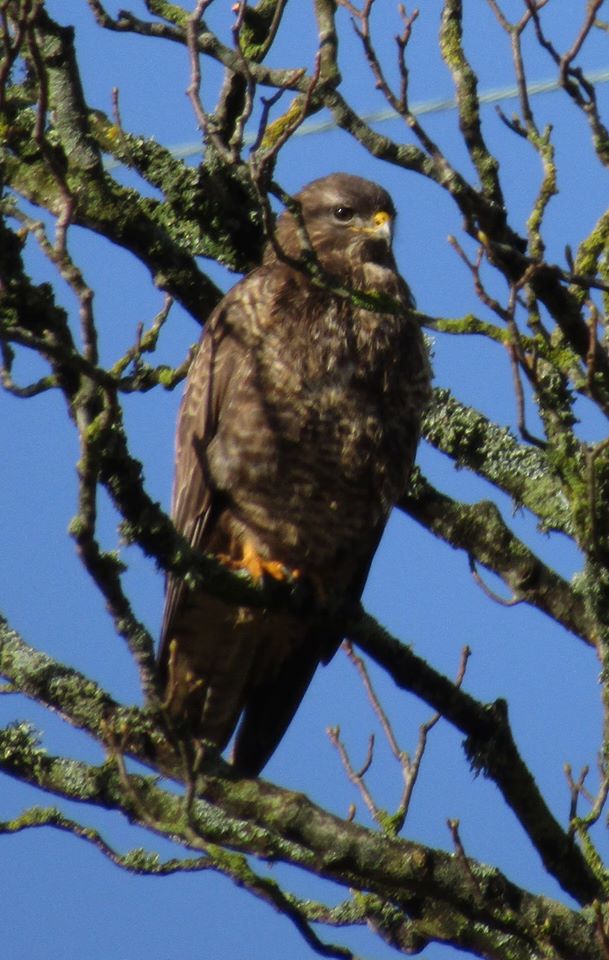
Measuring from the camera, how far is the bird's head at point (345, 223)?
4664 mm

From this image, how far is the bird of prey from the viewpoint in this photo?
13.6 ft

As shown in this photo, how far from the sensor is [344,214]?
4758 mm

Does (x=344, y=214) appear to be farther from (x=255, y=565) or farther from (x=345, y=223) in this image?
(x=255, y=565)

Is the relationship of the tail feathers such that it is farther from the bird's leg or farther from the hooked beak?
the hooked beak

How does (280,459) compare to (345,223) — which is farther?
(345,223)

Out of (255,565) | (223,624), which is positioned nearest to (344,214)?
(255,565)

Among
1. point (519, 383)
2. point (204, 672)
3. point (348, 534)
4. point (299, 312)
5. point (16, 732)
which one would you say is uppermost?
point (299, 312)

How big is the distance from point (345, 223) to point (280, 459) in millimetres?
990

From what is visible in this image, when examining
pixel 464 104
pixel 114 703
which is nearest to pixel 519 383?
pixel 464 104

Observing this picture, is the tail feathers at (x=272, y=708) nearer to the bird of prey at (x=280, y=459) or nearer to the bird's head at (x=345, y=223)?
the bird of prey at (x=280, y=459)

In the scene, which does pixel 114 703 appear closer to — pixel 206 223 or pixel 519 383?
pixel 519 383

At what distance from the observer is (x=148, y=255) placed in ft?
13.0

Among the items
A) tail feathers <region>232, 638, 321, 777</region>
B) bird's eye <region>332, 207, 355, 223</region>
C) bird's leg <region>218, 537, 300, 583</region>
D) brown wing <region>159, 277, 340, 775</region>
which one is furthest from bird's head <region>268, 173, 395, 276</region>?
tail feathers <region>232, 638, 321, 777</region>

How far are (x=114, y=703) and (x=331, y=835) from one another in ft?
1.80
